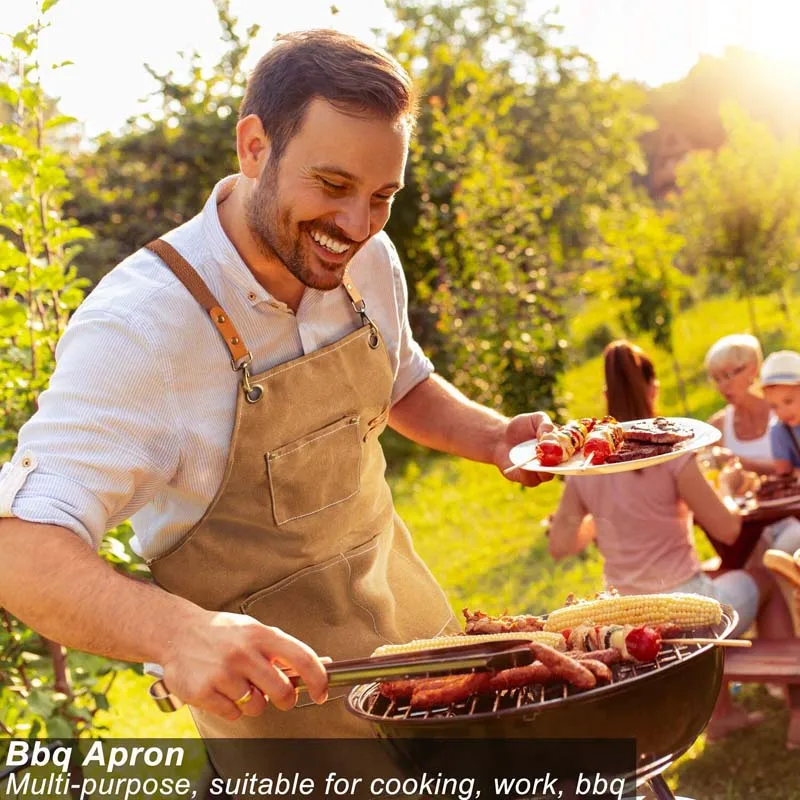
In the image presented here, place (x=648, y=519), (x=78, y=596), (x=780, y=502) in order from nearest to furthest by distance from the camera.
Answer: (x=78, y=596)
(x=648, y=519)
(x=780, y=502)

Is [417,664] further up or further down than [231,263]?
further down

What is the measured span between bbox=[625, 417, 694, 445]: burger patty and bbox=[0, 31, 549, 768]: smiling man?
296 mm

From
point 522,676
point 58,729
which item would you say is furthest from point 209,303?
point 58,729

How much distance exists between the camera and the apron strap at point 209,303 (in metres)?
2.28

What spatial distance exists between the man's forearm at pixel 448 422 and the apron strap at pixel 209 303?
0.74 meters

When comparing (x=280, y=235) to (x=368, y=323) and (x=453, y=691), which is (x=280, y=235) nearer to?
(x=368, y=323)

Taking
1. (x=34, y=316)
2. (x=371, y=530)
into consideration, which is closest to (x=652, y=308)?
(x=34, y=316)

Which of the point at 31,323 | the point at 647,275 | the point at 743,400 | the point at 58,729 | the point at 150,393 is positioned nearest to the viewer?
the point at 150,393

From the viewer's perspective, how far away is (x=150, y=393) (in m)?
2.13

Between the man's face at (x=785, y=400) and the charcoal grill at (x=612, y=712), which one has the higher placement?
the charcoal grill at (x=612, y=712)

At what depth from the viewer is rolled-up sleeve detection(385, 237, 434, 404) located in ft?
9.38

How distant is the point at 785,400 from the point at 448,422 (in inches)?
125

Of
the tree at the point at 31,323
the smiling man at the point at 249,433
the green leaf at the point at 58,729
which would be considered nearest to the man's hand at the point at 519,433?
the smiling man at the point at 249,433

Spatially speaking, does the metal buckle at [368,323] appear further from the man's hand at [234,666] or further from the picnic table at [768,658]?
the picnic table at [768,658]
